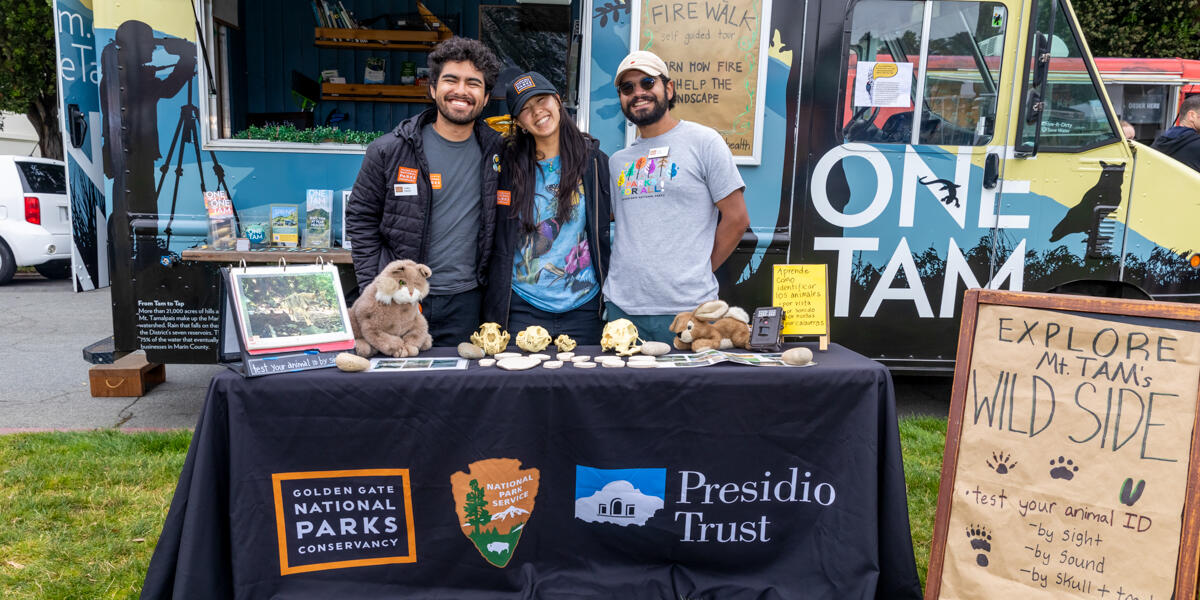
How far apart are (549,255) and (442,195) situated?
456 mm

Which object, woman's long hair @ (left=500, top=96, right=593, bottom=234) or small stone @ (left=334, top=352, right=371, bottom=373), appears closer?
small stone @ (left=334, top=352, right=371, bottom=373)

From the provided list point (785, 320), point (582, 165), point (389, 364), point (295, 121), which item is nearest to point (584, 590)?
point (389, 364)

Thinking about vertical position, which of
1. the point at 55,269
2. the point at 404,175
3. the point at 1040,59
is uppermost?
the point at 1040,59

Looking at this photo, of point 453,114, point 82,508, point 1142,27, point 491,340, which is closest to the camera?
point 491,340

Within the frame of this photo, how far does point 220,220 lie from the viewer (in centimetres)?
358

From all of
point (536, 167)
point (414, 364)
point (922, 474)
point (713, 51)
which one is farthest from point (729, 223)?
point (922, 474)

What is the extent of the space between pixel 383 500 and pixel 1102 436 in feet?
6.59

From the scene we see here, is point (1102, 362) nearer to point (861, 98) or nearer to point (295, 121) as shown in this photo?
point (861, 98)

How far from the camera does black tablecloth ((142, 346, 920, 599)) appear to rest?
205 centimetres

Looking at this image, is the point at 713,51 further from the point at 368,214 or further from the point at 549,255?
the point at 368,214

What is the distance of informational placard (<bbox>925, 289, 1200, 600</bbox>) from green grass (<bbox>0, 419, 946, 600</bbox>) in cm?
67

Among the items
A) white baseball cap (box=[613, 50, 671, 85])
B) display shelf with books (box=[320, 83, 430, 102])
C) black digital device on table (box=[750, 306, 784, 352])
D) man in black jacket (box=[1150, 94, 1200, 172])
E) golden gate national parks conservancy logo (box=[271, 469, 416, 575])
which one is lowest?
golden gate national parks conservancy logo (box=[271, 469, 416, 575])

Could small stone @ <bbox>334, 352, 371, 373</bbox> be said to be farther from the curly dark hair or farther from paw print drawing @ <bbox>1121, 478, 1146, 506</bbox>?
paw print drawing @ <bbox>1121, 478, 1146, 506</bbox>

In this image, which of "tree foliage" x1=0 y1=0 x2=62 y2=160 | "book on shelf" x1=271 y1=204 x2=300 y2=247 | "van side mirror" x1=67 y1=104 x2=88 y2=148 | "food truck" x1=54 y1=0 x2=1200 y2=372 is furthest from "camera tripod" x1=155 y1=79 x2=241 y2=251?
"tree foliage" x1=0 y1=0 x2=62 y2=160
